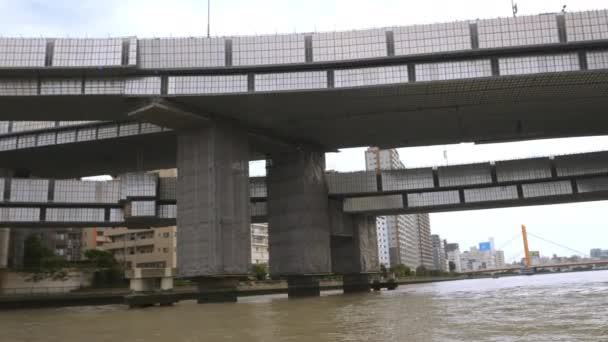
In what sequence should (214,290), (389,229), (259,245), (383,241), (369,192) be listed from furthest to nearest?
(389,229), (383,241), (259,245), (369,192), (214,290)

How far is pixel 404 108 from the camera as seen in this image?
36000 millimetres

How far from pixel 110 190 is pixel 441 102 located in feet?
80.7

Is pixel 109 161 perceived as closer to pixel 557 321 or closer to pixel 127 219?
pixel 127 219

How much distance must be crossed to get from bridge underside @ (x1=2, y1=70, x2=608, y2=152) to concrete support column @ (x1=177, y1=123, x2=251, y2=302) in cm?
213

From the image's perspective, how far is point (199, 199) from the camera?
3403 cm

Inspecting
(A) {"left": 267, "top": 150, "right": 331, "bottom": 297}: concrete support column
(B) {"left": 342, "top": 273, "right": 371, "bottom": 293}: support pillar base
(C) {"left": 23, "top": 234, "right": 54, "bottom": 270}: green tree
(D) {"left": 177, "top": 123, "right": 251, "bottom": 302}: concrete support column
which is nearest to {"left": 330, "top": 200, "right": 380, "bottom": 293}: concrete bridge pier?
(B) {"left": 342, "top": 273, "right": 371, "bottom": 293}: support pillar base

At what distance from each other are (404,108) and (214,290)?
53.2 ft

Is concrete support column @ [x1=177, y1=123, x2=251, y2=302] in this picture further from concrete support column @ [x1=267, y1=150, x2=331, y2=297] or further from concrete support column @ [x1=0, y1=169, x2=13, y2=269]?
concrete support column @ [x1=0, y1=169, x2=13, y2=269]

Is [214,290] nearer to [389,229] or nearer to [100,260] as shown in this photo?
[100,260]

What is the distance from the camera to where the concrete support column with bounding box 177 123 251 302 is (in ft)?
110

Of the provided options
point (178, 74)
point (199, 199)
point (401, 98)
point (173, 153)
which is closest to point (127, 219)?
point (173, 153)

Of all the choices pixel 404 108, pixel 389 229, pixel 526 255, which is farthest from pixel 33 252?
pixel 526 255

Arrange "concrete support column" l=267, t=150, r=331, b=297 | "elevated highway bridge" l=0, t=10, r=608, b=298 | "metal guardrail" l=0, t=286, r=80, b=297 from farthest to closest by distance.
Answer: "metal guardrail" l=0, t=286, r=80, b=297, "concrete support column" l=267, t=150, r=331, b=297, "elevated highway bridge" l=0, t=10, r=608, b=298

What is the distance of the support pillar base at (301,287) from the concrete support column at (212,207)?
8389 millimetres
